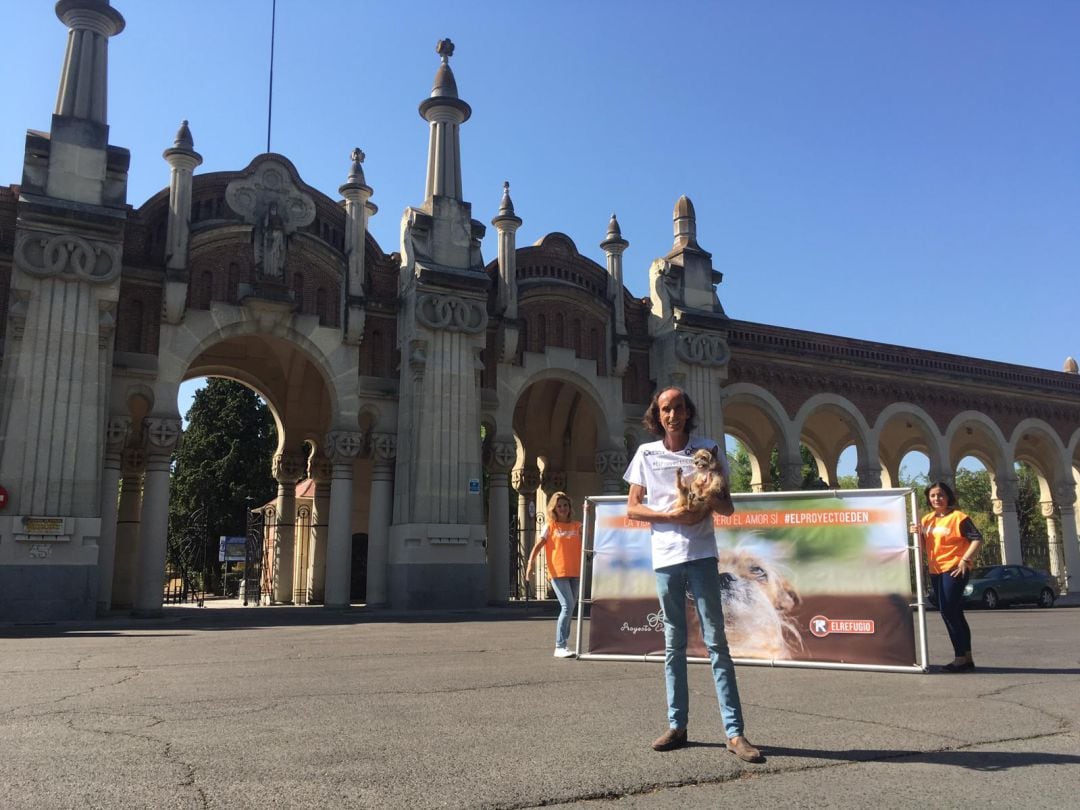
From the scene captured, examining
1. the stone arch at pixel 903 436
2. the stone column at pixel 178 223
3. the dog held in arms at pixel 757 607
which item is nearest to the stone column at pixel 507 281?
the stone column at pixel 178 223

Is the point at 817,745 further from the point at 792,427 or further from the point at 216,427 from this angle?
the point at 216,427

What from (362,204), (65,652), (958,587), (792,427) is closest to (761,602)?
(958,587)

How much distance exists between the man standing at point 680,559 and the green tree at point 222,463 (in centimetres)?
4201

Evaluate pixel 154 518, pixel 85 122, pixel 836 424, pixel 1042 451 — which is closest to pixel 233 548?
pixel 154 518

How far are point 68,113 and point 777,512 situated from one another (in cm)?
1671

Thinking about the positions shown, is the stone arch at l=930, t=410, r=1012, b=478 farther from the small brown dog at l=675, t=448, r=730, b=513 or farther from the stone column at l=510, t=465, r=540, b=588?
the small brown dog at l=675, t=448, r=730, b=513

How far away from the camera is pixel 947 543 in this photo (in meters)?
8.81

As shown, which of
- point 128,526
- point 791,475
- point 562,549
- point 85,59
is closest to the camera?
point 562,549

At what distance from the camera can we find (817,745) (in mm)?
4703

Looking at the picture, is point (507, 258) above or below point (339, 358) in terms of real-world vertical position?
above

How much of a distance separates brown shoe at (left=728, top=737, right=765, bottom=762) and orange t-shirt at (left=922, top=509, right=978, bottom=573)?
5304 millimetres

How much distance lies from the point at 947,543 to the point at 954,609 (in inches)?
25.0

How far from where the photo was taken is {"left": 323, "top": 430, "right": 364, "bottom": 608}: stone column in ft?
65.3

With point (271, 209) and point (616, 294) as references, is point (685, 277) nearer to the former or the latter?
point (616, 294)
